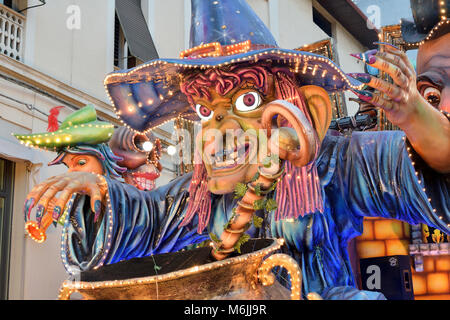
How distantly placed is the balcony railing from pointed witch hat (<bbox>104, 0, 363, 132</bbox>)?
330cm

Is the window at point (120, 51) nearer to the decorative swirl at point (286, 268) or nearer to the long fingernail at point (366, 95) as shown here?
the long fingernail at point (366, 95)

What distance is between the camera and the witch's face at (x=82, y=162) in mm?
2328

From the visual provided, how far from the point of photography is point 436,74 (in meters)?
2.04

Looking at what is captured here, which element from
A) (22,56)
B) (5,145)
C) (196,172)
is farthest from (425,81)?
(22,56)

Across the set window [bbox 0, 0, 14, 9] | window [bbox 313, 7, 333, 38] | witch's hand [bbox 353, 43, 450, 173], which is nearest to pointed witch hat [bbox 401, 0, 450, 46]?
witch's hand [bbox 353, 43, 450, 173]

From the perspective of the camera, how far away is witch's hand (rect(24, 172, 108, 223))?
1979 millimetres

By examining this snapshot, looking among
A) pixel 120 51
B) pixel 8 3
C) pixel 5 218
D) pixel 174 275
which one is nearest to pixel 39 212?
pixel 174 275

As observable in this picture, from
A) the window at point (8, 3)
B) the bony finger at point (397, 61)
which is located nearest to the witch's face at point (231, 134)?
the bony finger at point (397, 61)

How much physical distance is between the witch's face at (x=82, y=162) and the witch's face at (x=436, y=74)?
1313 mm

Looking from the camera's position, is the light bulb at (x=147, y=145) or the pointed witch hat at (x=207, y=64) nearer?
the pointed witch hat at (x=207, y=64)

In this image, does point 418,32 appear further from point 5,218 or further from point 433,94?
point 5,218

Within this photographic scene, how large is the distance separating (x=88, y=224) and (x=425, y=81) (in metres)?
1.39

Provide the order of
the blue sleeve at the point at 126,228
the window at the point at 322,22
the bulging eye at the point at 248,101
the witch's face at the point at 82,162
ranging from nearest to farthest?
the bulging eye at the point at 248,101 < the blue sleeve at the point at 126,228 < the witch's face at the point at 82,162 < the window at the point at 322,22

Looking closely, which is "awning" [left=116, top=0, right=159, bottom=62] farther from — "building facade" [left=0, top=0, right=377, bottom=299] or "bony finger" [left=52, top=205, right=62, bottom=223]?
"bony finger" [left=52, top=205, right=62, bottom=223]
